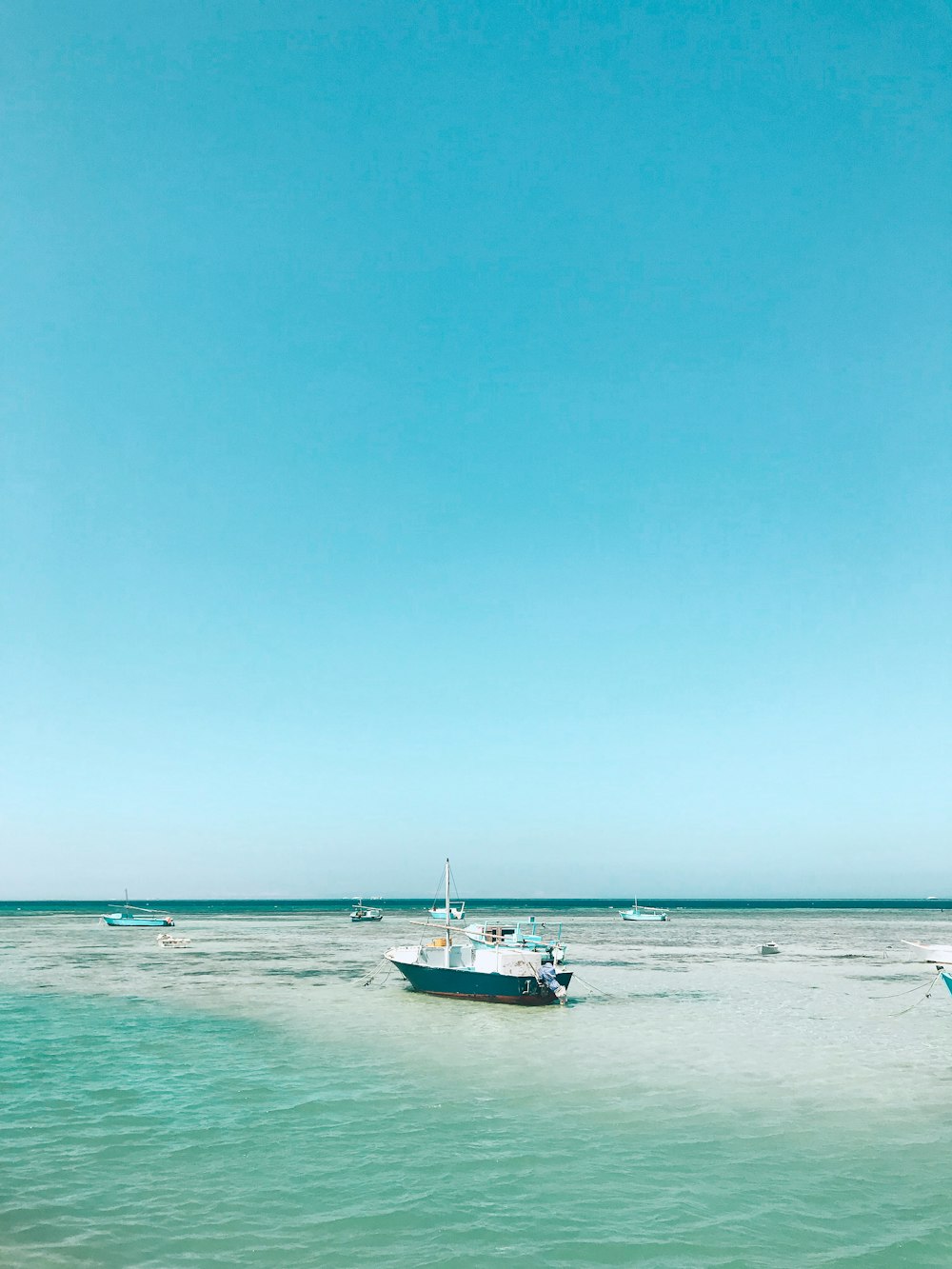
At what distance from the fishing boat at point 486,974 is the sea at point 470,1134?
1250 millimetres

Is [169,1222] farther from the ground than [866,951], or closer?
farther from the ground

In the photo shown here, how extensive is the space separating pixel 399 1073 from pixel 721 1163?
37.9ft

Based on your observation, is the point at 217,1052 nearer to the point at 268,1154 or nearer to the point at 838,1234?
the point at 268,1154

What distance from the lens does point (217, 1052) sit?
31.2 metres

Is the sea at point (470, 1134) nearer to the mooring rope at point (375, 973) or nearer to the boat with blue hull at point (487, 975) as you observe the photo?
the boat with blue hull at point (487, 975)

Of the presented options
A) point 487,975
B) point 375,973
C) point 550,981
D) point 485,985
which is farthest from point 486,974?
point 375,973

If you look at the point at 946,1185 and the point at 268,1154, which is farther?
the point at 268,1154

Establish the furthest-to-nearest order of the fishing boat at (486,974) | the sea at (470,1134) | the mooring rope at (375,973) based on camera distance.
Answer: the mooring rope at (375,973)
the fishing boat at (486,974)
the sea at (470,1134)

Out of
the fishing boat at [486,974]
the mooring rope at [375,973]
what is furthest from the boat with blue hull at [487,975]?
the mooring rope at [375,973]

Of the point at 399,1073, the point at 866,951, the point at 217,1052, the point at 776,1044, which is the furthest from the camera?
the point at 866,951

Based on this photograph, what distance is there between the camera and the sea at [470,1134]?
15.5m

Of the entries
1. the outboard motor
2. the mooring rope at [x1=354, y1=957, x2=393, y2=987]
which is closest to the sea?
the outboard motor

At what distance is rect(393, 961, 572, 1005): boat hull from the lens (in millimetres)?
43500

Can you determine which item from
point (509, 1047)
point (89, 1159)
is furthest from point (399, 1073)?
point (89, 1159)
